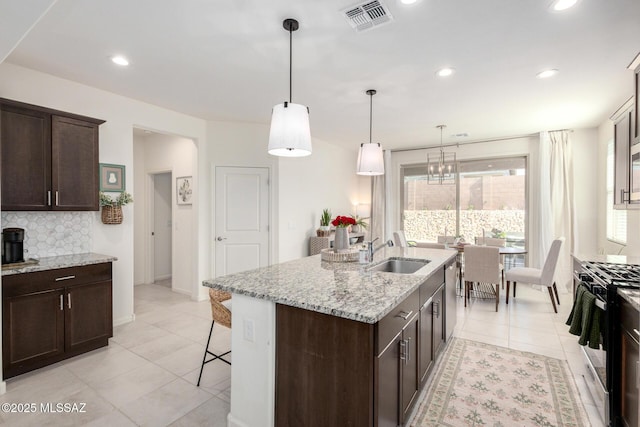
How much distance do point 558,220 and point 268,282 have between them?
5.37 meters

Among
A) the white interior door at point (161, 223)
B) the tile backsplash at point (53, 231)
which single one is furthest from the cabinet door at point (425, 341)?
the white interior door at point (161, 223)

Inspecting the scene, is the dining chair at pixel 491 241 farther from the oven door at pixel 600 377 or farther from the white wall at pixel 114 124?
the white wall at pixel 114 124

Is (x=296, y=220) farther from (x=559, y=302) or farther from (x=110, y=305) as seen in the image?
(x=559, y=302)

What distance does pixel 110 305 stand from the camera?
309 centimetres

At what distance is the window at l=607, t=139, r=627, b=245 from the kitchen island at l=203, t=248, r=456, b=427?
3.59 metres

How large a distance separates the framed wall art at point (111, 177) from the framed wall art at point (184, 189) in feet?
4.12

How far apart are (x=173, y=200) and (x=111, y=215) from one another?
1773 mm

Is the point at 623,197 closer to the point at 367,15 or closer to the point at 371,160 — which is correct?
the point at 371,160

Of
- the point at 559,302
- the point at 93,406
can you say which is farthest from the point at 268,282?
the point at 559,302

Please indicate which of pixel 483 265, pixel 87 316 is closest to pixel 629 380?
pixel 483 265

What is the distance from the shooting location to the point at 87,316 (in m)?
2.92

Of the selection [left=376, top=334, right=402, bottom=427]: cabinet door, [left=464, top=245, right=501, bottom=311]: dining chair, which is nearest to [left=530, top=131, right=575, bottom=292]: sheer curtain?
[left=464, top=245, right=501, bottom=311]: dining chair

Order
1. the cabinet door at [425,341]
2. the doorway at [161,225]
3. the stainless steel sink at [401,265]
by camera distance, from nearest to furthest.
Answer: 1. the cabinet door at [425,341]
2. the stainless steel sink at [401,265]
3. the doorway at [161,225]

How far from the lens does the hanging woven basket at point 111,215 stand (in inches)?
137
